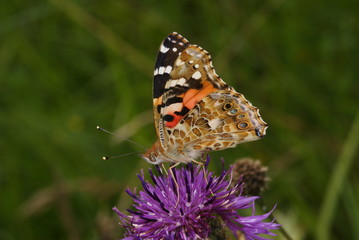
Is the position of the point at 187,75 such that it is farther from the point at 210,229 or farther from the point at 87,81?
the point at 87,81

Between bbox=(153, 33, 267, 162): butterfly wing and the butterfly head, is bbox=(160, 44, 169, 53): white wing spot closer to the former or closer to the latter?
bbox=(153, 33, 267, 162): butterfly wing

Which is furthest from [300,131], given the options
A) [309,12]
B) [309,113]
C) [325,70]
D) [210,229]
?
[210,229]

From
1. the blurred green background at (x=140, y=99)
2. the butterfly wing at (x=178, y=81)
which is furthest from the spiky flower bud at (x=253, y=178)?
the blurred green background at (x=140, y=99)

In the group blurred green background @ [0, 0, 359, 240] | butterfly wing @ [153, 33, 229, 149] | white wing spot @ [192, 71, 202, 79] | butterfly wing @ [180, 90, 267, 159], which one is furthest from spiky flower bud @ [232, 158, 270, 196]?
blurred green background @ [0, 0, 359, 240]

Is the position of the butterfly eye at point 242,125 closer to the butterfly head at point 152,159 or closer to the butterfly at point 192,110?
the butterfly at point 192,110

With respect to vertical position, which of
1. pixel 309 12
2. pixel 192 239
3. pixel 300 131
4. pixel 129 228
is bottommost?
pixel 192 239

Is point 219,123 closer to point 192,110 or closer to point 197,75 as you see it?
point 192,110

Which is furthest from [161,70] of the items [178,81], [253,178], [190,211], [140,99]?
[140,99]
